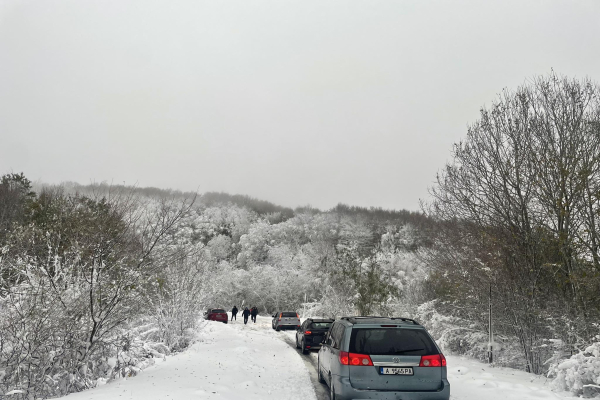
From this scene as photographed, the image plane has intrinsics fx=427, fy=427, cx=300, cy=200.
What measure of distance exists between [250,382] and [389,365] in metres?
4.42

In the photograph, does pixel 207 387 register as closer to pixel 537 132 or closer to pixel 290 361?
pixel 290 361

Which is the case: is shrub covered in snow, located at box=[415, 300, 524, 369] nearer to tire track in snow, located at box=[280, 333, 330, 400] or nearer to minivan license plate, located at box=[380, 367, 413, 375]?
tire track in snow, located at box=[280, 333, 330, 400]

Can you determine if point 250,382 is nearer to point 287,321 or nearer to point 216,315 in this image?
point 287,321

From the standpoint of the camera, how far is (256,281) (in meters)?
61.3

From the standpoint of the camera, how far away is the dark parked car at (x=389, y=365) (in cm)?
655

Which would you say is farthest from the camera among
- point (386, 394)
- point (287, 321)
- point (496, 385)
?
point (287, 321)

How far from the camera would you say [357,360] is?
6758 millimetres

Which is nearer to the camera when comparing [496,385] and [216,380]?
[216,380]

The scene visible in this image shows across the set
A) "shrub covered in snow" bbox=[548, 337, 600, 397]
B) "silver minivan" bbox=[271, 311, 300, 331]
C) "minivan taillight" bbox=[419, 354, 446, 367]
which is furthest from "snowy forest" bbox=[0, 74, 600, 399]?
"silver minivan" bbox=[271, 311, 300, 331]

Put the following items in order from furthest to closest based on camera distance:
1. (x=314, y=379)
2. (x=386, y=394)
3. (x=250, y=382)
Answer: (x=314, y=379) < (x=250, y=382) < (x=386, y=394)

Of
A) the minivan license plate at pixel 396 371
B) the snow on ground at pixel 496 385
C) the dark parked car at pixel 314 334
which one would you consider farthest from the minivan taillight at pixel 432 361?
the dark parked car at pixel 314 334

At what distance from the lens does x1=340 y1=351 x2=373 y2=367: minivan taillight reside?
6719 millimetres

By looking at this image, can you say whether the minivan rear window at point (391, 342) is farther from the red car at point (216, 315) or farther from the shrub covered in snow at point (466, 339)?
the red car at point (216, 315)

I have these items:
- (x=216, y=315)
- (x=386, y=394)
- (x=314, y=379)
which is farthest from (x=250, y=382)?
(x=216, y=315)
